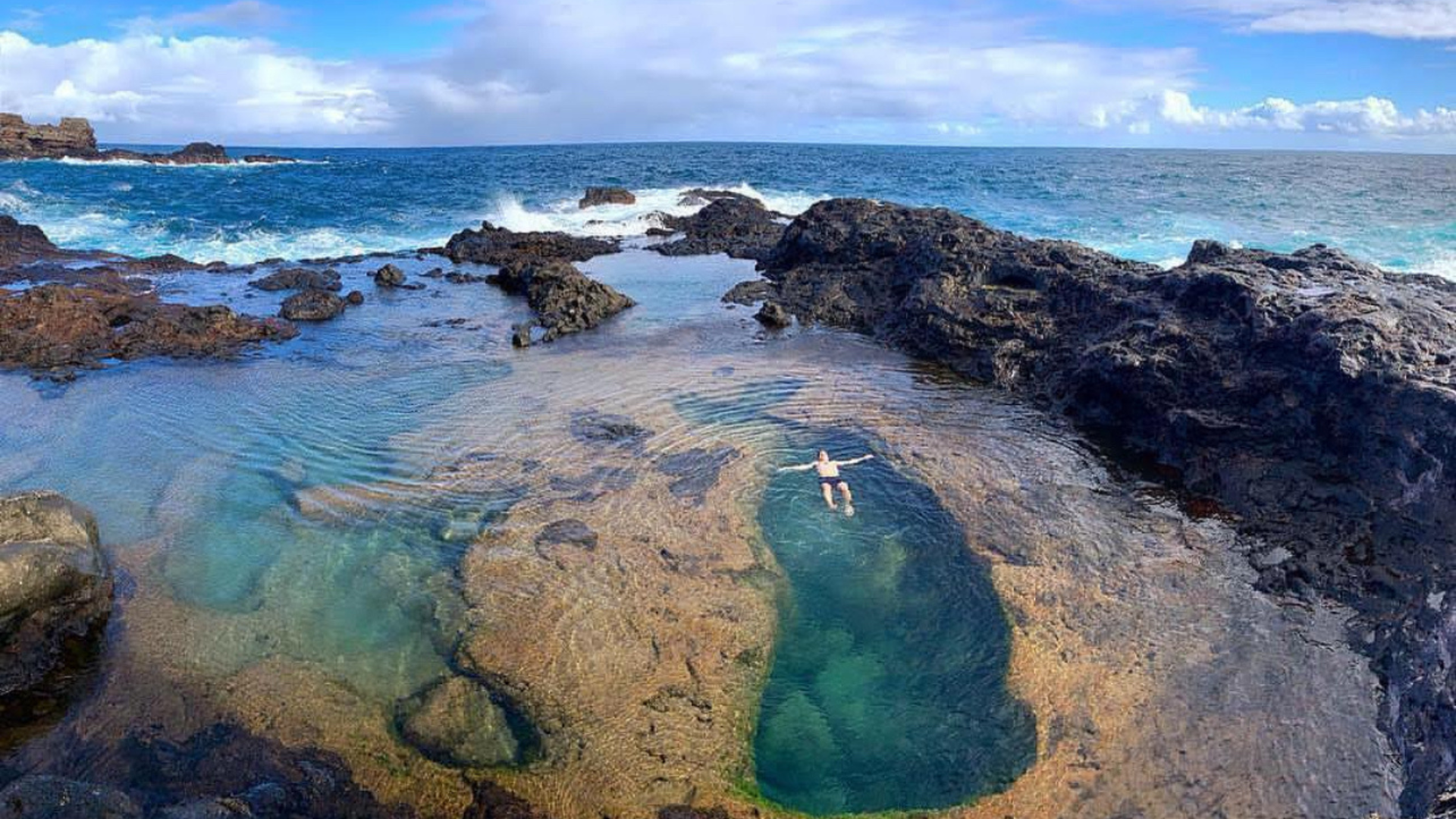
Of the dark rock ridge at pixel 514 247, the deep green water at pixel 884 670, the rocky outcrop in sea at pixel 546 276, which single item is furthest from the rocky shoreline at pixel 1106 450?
the dark rock ridge at pixel 514 247

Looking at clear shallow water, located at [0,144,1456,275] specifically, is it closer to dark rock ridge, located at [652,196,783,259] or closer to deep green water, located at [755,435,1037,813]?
dark rock ridge, located at [652,196,783,259]

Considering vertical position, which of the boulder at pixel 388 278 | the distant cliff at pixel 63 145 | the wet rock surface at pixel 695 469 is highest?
the distant cliff at pixel 63 145

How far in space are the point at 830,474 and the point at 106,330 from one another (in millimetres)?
19339

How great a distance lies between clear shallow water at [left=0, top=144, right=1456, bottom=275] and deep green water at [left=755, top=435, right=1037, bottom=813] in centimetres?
2827

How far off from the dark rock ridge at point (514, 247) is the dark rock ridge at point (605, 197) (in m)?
12.7

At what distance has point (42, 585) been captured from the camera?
27.4 ft

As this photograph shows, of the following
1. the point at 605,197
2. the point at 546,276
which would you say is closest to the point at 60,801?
the point at 546,276

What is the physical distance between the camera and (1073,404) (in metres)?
14.7

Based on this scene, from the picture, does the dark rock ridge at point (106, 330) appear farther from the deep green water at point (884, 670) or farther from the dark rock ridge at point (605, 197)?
the dark rock ridge at point (605, 197)

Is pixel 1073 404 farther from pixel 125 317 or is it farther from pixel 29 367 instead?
pixel 125 317

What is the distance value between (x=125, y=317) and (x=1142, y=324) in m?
24.8

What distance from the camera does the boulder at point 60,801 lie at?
521cm

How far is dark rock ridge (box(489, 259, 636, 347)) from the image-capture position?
21.1 metres

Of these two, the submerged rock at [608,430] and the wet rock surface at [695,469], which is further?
the submerged rock at [608,430]
